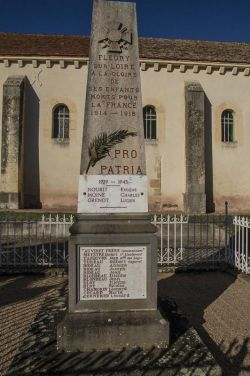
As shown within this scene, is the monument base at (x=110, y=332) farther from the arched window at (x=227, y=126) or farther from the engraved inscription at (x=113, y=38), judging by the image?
the arched window at (x=227, y=126)

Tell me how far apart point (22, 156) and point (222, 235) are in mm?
11264

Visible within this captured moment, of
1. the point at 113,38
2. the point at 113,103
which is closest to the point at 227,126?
the point at 113,38

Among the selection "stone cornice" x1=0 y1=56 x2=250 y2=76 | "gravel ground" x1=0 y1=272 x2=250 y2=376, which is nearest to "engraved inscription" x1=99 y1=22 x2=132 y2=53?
"gravel ground" x1=0 y1=272 x2=250 y2=376

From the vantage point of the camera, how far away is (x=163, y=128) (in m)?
20.6

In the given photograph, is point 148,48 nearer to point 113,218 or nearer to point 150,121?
point 150,121

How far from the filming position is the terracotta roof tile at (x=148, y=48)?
19.7 m

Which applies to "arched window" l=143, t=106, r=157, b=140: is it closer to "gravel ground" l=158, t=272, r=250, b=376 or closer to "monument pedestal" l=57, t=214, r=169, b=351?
"gravel ground" l=158, t=272, r=250, b=376

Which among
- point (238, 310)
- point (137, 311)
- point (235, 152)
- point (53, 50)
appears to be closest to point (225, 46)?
point (235, 152)

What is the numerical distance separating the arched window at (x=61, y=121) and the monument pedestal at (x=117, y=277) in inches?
640

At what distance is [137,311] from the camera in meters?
4.53

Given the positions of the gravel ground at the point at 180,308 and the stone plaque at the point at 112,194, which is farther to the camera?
the stone plaque at the point at 112,194

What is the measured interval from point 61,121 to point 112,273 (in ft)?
55.0

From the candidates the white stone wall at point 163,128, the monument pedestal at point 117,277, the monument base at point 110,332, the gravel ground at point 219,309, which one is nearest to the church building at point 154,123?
the white stone wall at point 163,128

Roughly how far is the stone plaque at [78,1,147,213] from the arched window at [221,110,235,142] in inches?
678
